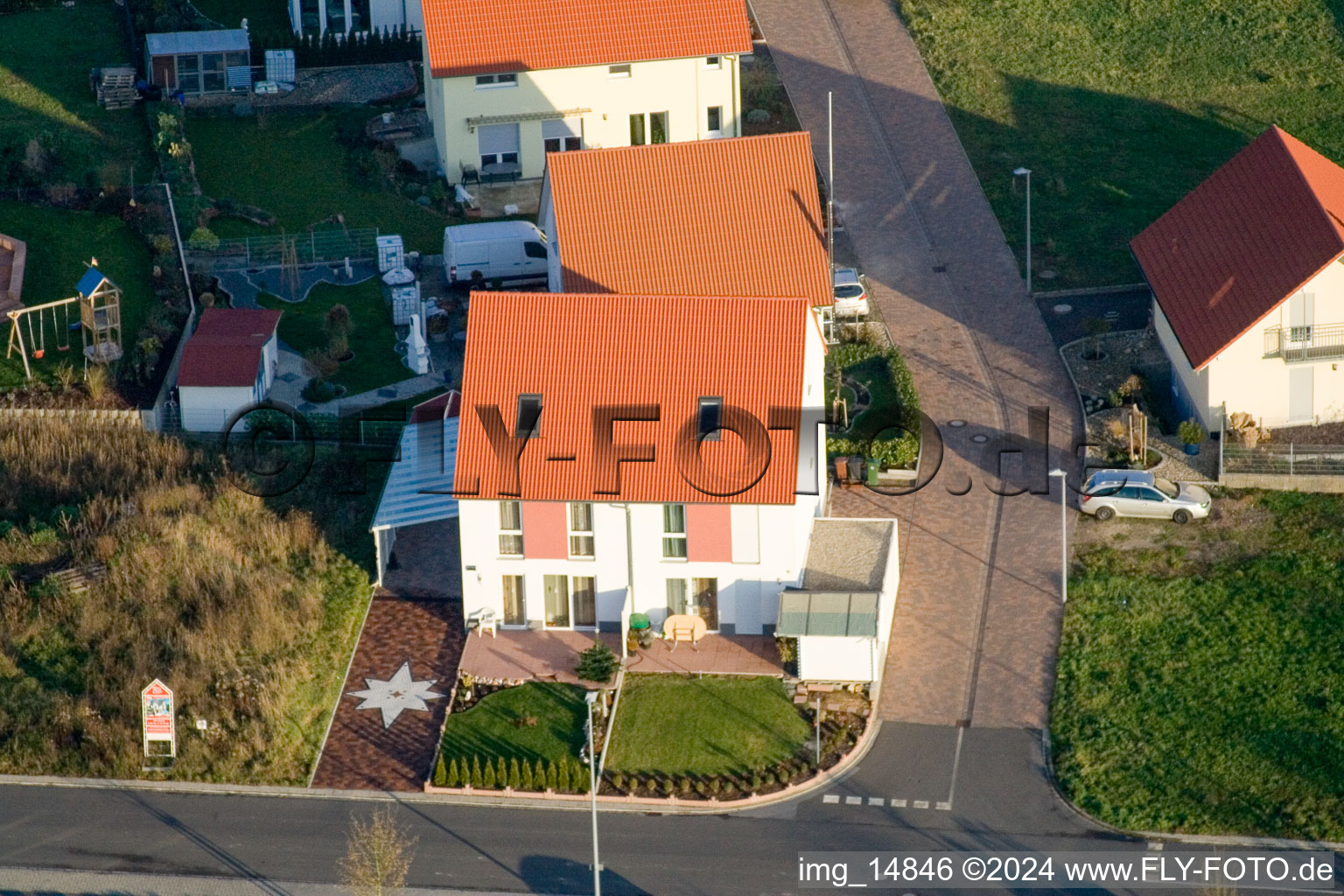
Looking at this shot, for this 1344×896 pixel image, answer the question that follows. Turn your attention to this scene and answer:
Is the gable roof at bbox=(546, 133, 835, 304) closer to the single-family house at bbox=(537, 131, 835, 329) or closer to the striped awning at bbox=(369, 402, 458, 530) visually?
the single-family house at bbox=(537, 131, 835, 329)

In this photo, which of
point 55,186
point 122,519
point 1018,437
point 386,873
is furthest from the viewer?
point 55,186

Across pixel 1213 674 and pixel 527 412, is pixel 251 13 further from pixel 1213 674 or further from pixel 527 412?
pixel 1213 674

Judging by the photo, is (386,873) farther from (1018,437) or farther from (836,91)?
(836,91)

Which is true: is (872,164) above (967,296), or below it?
above

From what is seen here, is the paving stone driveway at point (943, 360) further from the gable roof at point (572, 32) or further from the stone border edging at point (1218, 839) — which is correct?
the gable roof at point (572, 32)

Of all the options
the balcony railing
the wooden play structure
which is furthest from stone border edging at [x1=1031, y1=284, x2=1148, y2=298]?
the wooden play structure

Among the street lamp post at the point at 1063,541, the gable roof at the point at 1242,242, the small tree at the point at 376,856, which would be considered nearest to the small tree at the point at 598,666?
the small tree at the point at 376,856

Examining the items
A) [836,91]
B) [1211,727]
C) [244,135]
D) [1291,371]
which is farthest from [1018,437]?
[244,135]
